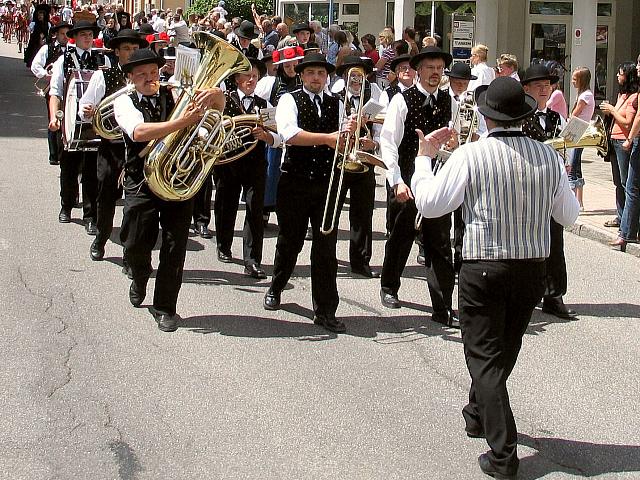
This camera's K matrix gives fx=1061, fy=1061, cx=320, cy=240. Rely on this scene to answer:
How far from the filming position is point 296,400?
617 centimetres

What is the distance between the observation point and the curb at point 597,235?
10.8m

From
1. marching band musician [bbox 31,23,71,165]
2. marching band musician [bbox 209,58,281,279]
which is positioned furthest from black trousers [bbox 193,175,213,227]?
marching band musician [bbox 31,23,71,165]

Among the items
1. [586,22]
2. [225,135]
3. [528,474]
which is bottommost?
[528,474]

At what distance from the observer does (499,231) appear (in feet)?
17.0

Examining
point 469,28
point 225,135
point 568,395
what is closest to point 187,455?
point 568,395

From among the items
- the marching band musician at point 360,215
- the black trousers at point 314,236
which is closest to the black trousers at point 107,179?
the marching band musician at point 360,215

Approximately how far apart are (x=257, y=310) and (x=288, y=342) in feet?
2.89

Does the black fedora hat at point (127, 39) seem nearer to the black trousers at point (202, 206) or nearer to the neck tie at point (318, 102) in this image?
the black trousers at point (202, 206)

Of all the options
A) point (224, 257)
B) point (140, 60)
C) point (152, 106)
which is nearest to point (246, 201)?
point (224, 257)

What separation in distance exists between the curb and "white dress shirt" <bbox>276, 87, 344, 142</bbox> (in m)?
4.40

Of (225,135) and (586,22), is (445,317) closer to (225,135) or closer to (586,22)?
(225,135)

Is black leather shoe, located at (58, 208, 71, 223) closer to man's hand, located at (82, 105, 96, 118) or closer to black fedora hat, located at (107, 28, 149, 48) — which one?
man's hand, located at (82, 105, 96, 118)

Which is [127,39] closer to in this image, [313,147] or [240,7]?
[313,147]

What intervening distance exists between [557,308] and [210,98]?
3200 millimetres
